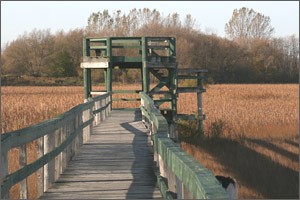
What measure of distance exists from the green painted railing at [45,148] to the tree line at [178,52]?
5047 centimetres

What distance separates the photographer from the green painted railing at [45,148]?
4.54 meters

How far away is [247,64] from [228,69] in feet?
10.7

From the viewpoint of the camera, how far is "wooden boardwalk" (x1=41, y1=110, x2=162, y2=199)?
19.9 ft

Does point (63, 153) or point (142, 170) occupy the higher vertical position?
point (63, 153)

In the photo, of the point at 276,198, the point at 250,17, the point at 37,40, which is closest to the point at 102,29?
the point at 37,40

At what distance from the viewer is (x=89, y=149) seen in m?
9.24

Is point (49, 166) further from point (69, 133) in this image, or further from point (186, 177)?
point (186, 177)

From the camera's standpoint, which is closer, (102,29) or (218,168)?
(218,168)

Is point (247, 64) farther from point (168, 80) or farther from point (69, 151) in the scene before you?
point (69, 151)

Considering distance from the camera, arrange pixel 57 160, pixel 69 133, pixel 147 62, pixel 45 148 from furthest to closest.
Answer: pixel 147 62
pixel 69 133
pixel 57 160
pixel 45 148

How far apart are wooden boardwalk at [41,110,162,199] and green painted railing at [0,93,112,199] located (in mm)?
149

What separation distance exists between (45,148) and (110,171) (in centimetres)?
125

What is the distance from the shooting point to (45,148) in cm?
640

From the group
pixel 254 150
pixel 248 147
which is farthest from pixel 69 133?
pixel 248 147
